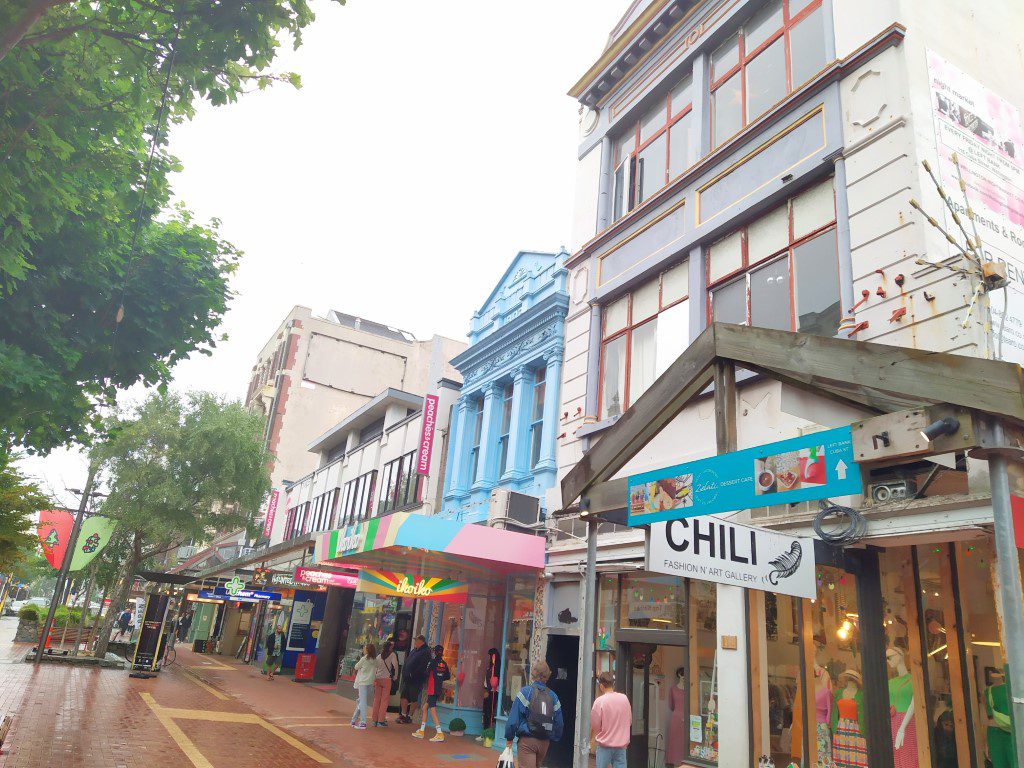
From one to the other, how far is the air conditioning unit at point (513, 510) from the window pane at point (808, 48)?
8.61 m

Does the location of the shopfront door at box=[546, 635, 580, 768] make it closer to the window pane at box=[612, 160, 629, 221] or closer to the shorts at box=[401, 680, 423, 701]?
the shorts at box=[401, 680, 423, 701]

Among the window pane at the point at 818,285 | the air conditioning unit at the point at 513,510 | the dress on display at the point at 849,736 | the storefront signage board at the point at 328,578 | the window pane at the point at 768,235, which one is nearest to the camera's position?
the dress on display at the point at 849,736

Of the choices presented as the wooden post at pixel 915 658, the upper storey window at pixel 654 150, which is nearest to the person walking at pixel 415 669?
the upper storey window at pixel 654 150

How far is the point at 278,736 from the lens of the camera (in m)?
12.3

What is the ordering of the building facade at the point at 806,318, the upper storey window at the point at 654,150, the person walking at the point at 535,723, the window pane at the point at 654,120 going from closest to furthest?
the building facade at the point at 806,318 < the person walking at the point at 535,723 < the upper storey window at the point at 654,150 < the window pane at the point at 654,120

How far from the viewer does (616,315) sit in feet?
43.8

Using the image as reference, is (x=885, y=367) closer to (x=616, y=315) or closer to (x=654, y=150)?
(x=616, y=315)

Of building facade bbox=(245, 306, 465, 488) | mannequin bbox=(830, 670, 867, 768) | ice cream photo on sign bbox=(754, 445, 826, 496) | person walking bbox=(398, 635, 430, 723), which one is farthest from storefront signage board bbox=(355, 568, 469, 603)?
building facade bbox=(245, 306, 465, 488)

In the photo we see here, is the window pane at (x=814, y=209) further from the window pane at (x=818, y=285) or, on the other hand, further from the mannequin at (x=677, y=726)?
the mannequin at (x=677, y=726)

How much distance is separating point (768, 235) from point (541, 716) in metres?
7.01

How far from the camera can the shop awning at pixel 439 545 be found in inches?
484

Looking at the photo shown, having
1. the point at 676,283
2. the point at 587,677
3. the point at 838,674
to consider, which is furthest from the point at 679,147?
the point at 587,677

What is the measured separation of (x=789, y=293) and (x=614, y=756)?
624 cm

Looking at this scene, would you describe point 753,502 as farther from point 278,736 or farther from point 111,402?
point 278,736
